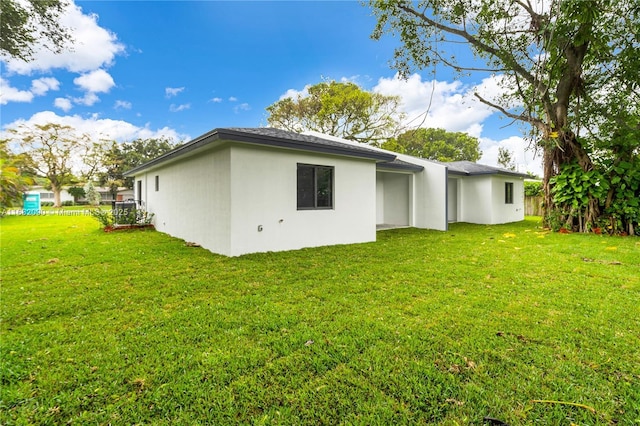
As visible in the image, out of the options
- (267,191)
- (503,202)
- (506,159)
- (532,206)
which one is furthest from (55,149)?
(506,159)

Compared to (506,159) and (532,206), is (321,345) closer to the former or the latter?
(532,206)

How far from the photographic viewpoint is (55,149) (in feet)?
103

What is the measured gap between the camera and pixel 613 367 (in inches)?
94.5

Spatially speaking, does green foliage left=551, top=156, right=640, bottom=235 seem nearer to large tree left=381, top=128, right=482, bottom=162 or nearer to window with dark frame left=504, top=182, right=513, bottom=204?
window with dark frame left=504, top=182, right=513, bottom=204

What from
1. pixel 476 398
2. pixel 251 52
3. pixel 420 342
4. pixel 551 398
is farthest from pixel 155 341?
pixel 251 52

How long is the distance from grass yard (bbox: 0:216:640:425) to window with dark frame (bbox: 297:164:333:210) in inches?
102

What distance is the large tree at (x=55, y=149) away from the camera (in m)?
29.3

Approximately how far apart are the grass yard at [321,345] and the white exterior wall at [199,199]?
1.61 m

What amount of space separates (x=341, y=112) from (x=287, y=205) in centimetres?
1695

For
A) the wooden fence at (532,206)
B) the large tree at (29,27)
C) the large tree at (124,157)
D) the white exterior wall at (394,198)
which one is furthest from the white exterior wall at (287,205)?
the large tree at (124,157)

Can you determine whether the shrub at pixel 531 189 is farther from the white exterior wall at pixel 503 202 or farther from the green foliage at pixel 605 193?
the green foliage at pixel 605 193

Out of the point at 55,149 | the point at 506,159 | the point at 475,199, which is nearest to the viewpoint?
the point at 475,199

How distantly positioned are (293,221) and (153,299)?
399 cm

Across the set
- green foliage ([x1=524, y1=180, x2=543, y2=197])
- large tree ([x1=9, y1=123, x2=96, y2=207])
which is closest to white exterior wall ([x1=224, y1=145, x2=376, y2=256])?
green foliage ([x1=524, y1=180, x2=543, y2=197])
